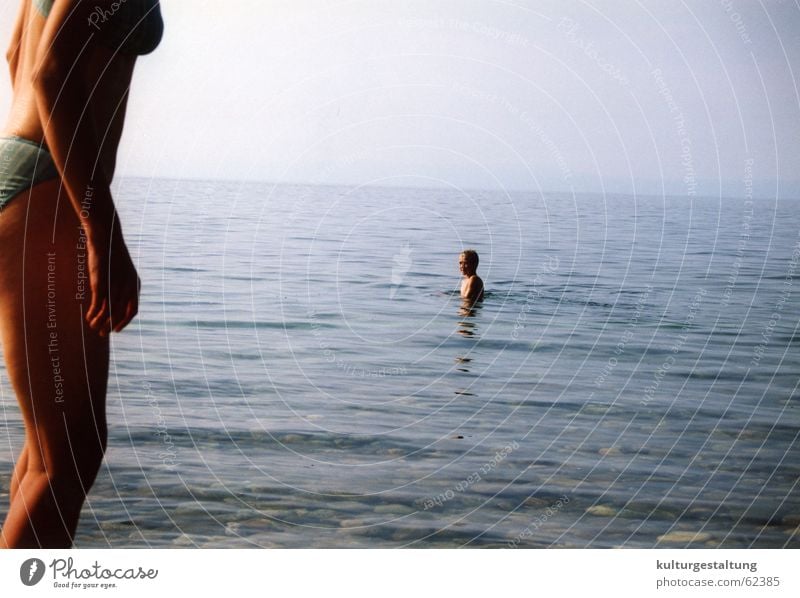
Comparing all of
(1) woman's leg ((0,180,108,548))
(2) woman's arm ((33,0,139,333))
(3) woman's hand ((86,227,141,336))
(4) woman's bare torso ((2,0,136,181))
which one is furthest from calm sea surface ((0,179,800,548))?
(4) woman's bare torso ((2,0,136,181))

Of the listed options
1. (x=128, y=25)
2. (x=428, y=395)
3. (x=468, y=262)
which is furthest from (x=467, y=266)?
(x=128, y=25)

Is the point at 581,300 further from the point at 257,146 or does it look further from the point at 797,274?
the point at 257,146

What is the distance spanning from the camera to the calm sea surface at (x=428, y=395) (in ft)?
12.8

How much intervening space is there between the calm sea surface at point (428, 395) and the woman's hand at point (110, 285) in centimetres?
97

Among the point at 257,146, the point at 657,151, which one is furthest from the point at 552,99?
the point at 257,146

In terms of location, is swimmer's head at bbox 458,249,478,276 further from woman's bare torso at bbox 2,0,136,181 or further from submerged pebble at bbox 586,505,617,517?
woman's bare torso at bbox 2,0,136,181

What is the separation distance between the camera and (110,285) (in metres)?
3.00

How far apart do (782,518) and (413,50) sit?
8.00 ft

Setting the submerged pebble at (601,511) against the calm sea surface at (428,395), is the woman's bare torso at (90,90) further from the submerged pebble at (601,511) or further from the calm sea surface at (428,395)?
the submerged pebble at (601,511)

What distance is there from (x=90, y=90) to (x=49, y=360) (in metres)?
0.78

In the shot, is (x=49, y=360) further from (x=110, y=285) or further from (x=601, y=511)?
(x=601, y=511)

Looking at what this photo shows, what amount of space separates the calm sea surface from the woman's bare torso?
133cm

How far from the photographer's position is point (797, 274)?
32.8 ft

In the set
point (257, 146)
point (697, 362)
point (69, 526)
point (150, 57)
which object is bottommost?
point (69, 526)
